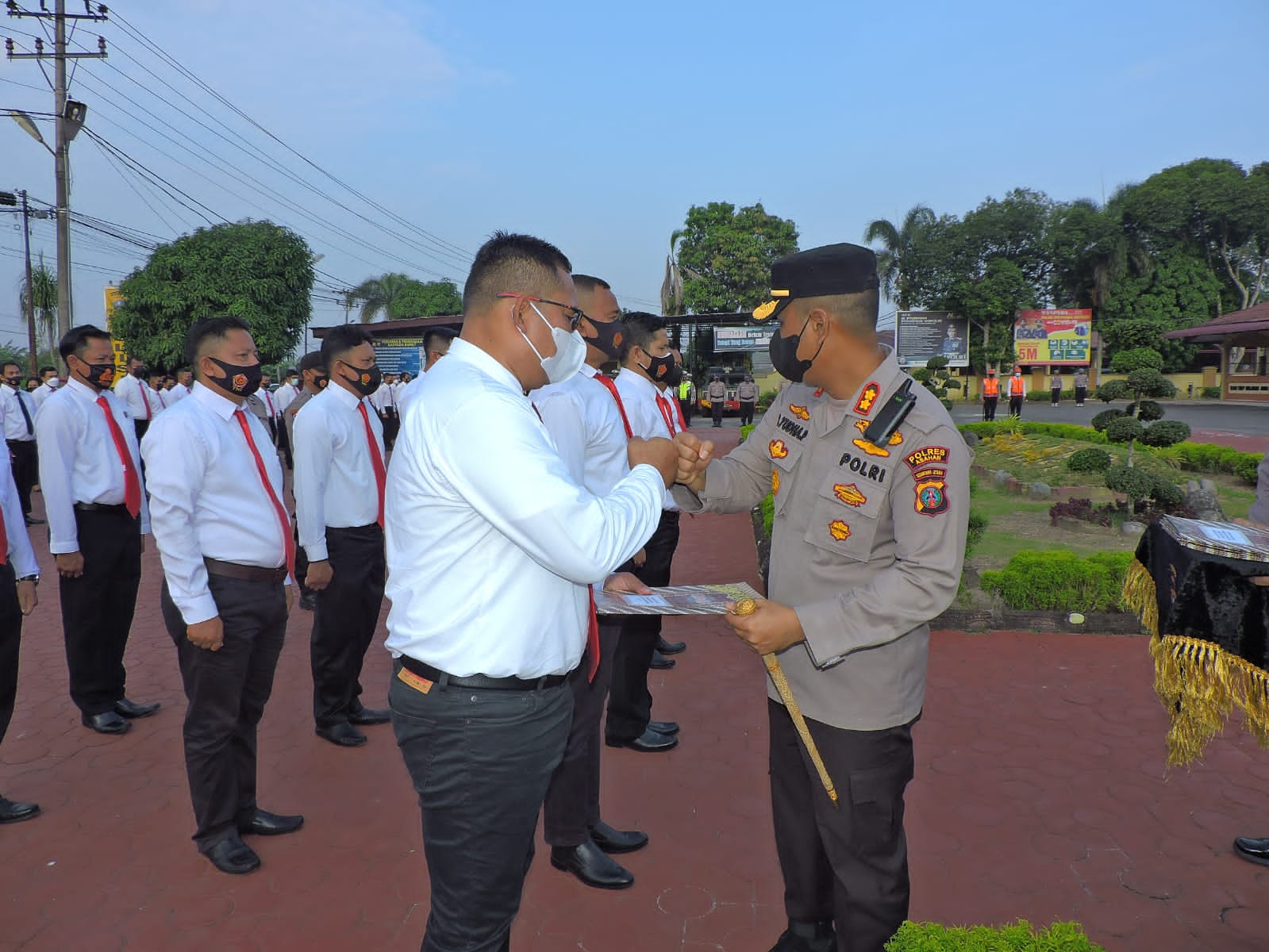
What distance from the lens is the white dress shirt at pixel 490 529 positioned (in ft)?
5.98

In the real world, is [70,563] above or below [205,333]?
below

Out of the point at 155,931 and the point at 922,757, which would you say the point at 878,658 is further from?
the point at 155,931

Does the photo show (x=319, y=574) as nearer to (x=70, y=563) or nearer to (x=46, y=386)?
(x=70, y=563)

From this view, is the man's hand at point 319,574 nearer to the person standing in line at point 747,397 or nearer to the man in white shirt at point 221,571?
the man in white shirt at point 221,571

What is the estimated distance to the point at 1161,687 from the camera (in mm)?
2297

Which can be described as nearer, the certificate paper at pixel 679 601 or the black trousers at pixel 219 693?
the certificate paper at pixel 679 601

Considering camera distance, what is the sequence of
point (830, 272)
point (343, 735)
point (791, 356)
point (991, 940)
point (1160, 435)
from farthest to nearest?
point (1160, 435), point (343, 735), point (791, 356), point (830, 272), point (991, 940)

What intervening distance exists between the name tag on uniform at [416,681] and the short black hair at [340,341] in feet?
10.4

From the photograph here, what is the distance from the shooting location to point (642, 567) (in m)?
4.70

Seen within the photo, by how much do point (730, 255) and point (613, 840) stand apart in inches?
1528

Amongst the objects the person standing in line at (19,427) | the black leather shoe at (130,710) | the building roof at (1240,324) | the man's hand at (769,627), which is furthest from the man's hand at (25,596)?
the building roof at (1240,324)

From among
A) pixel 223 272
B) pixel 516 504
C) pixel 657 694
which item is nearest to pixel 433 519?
pixel 516 504

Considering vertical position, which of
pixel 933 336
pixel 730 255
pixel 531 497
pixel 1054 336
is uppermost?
pixel 730 255

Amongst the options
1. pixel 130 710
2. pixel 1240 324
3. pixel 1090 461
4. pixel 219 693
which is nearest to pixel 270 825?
pixel 219 693
